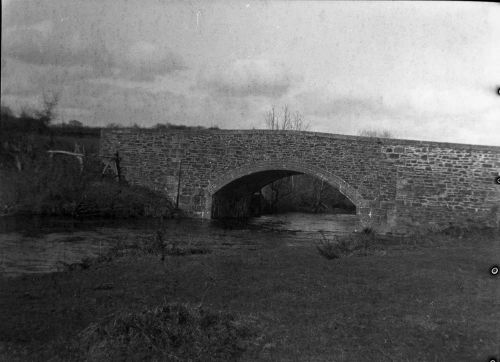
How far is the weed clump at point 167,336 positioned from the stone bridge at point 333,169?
1468 centimetres

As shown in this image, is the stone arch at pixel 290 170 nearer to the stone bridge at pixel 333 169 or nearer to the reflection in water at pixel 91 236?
the stone bridge at pixel 333 169

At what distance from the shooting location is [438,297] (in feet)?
19.9

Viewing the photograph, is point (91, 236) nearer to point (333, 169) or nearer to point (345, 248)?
point (345, 248)

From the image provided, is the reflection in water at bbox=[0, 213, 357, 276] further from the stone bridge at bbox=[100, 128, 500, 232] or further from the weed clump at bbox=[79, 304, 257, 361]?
the weed clump at bbox=[79, 304, 257, 361]

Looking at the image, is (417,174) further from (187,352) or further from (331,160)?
(187,352)

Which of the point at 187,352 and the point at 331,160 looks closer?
the point at 187,352

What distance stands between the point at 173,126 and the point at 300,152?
350 inches

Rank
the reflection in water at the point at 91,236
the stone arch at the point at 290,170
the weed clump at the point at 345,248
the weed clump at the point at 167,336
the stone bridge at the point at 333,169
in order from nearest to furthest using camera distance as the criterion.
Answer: the weed clump at the point at 167,336 → the weed clump at the point at 345,248 → the reflection in water at the point at 91,236 → the stone bridge at the point at 333,169 → the stone arch at the point at 290,170

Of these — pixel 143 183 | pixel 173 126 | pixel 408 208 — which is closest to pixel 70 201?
pixel 143 183

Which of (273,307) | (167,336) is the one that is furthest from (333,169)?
(167,336)

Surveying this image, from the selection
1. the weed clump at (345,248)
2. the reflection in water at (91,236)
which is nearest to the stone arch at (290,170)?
the reflection in water at (91,236)

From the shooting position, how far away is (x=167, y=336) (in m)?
4.23

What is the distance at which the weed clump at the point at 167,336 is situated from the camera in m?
4.07

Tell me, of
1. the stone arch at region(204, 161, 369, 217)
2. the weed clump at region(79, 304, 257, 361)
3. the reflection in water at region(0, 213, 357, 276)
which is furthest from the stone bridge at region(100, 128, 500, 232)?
the weed clump at region(79, 304, 257, 361)
